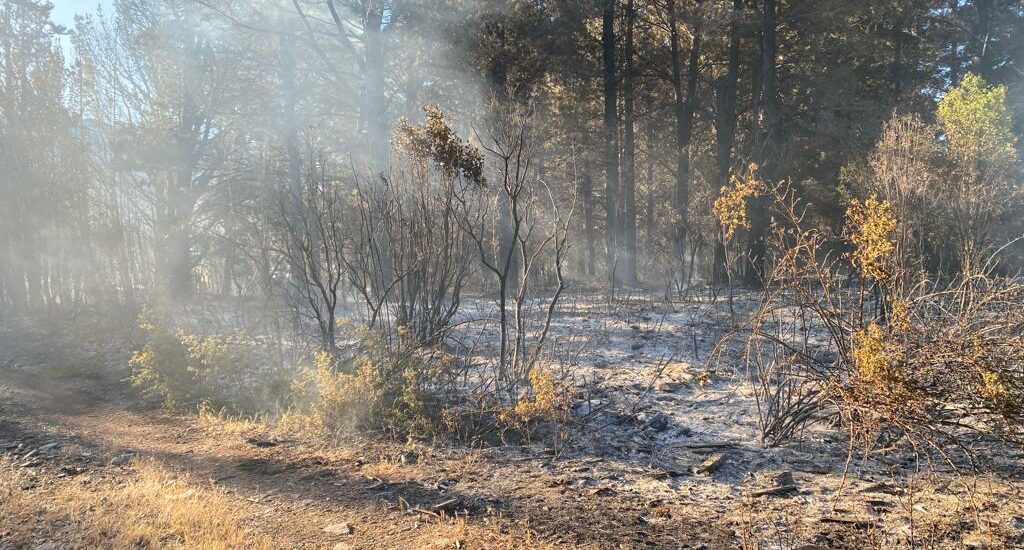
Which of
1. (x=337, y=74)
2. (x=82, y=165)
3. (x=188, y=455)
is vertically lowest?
(x=188, y=455)

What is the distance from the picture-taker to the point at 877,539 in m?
3.62

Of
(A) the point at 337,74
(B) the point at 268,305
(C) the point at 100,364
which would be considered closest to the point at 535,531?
(B) the point at 268,305

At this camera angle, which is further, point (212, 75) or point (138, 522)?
point (212, 75)

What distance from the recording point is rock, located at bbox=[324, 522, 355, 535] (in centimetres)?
416

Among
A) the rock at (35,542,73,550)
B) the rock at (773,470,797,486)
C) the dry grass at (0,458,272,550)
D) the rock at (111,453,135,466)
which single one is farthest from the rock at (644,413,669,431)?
the rock at (111,453,135,466)

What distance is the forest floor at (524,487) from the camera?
12.8 ft

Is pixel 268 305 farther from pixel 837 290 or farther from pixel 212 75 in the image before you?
pixel 212 75

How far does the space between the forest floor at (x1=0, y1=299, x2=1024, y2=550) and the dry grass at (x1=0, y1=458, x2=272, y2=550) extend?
16mm

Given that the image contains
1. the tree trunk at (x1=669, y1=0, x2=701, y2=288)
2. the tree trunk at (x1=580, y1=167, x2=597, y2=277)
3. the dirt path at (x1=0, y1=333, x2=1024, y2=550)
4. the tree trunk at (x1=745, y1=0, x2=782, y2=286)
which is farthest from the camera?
the tree trunk at (x1=580, y1=167, x2=597, y2=277)

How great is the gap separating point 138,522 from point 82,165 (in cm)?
1606

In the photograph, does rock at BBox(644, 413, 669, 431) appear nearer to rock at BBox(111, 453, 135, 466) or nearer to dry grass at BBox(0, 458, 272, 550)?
dry grass at BBox(0, 458, 272, 550)

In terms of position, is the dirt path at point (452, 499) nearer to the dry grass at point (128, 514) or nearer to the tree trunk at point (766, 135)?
the dry grass at point (128, 514)

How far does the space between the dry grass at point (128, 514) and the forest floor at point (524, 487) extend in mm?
16

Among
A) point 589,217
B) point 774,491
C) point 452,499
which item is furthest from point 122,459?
point 589,217
